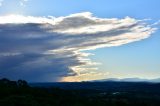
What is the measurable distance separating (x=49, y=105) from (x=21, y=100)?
1484 centimetres

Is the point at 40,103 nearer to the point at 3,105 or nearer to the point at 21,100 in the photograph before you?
the point at 21,100

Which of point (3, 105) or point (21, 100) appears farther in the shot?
point (21, 100)

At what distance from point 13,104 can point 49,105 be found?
24620 millimetres

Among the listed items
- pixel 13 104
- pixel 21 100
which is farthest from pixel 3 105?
pixel 21 100

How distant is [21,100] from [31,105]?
878 centimetres

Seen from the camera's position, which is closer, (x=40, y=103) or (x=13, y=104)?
(x=13, y=104)

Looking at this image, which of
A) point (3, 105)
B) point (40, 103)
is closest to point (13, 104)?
point (3, 105)

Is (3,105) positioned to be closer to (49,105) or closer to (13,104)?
(13,104)

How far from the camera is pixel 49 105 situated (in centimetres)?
19600

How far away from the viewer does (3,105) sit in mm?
167375

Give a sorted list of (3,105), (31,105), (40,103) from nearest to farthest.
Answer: (3,105) < (31,105) < (40,103)

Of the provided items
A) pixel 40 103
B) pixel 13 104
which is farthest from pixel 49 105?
pixel 13 104

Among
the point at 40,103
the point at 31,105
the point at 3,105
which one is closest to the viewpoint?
the point at 3,105

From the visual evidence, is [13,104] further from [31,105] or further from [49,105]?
[49,105]
